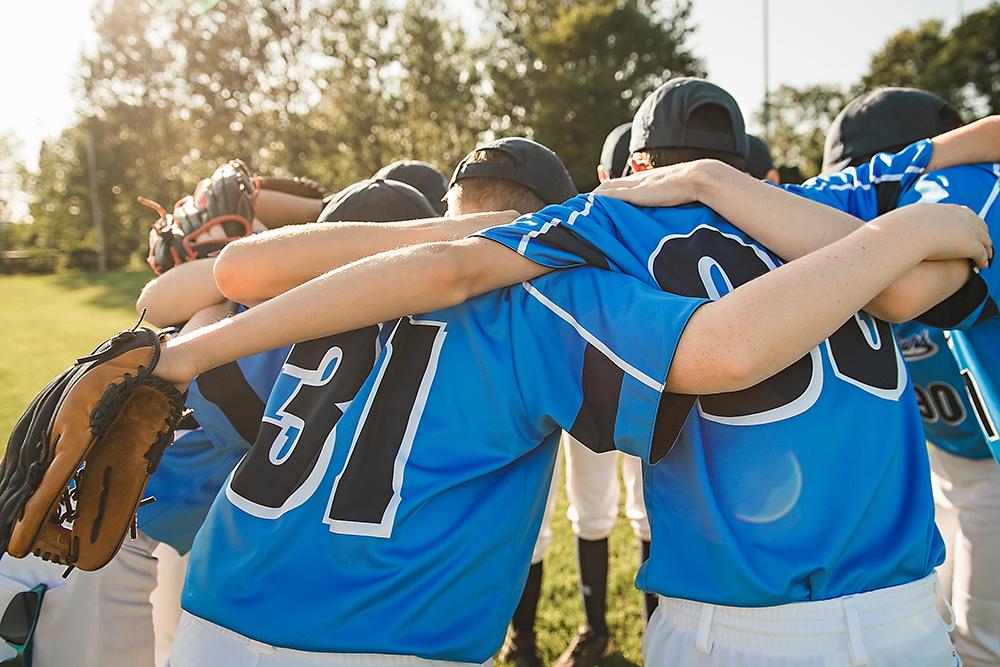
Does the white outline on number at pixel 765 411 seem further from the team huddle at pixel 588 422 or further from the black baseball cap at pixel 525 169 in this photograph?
the black baseball cap at pixel 525 169

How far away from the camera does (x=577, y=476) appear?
13.3 ft

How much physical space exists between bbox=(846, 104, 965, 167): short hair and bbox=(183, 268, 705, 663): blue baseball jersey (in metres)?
2.01

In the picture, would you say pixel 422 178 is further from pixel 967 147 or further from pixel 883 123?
pixel 967 147

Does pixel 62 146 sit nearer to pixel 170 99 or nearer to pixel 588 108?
pixel 170 99

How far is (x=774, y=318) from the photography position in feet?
4.70

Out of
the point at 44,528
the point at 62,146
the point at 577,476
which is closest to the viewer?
the point at 44,528

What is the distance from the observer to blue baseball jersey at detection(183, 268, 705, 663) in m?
1.58

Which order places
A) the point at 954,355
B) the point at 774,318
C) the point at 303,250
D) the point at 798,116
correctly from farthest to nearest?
1. the point at 798,116
2. the point at 954,355
3. the point at 303,250
4. the point at 774,318

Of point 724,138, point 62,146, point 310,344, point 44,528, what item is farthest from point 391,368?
point 62,146

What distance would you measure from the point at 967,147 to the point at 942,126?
1.08 metres

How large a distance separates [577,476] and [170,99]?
44.6 m

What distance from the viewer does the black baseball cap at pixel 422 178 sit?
3.55 metres

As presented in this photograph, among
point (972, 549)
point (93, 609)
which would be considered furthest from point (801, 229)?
point (93, 609)

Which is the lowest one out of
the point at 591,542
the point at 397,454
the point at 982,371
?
the point at 591,542
